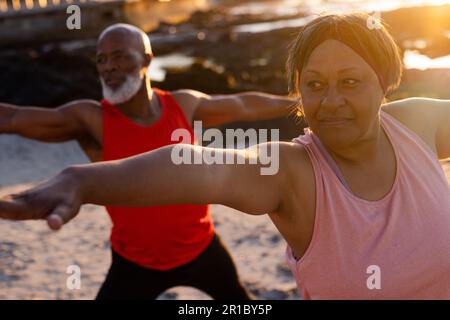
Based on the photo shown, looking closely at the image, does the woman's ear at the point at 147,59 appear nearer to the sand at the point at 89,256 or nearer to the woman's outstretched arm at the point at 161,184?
the sand at the point at 89,256

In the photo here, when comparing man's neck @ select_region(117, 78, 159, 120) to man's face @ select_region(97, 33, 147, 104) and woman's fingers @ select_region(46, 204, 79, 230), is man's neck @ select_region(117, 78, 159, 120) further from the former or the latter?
woman's fingers @ select_region(46, 204, 79, 230)

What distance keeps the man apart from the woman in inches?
51.3

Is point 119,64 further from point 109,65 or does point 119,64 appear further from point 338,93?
point 338,93

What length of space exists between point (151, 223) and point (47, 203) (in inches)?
74.1

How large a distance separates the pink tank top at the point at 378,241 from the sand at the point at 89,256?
2.82m

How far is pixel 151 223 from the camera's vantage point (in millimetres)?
3004

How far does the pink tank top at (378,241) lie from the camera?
166 centimetres

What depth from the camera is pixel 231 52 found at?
1816 cm

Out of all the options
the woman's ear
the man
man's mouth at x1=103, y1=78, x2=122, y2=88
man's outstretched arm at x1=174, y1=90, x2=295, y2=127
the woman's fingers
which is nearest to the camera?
the woman's fingers

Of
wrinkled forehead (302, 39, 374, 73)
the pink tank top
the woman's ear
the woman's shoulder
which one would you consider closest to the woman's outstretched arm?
the pink tank top

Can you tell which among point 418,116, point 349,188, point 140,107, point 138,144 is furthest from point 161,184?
point 140,107

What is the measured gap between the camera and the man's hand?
1.10 m
